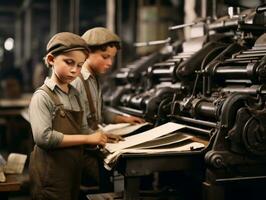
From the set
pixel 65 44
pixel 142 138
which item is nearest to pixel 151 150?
pixel 142 138

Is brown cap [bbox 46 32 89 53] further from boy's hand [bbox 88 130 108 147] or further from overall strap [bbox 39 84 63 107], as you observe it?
boy's hand [bbox 88 130 108 147]

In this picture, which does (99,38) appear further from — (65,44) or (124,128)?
(124,128)

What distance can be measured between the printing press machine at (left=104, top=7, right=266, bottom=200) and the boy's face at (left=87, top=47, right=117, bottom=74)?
1.49 feet

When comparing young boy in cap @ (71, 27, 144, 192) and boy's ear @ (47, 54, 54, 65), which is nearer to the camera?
boy's ear @ (47, 54, 54, 65)

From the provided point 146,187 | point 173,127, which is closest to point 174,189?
point 146,187

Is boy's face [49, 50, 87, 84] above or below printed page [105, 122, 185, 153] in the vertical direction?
above

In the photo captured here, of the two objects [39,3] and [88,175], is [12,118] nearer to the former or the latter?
[88,175]

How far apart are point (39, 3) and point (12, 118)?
8.68 meters

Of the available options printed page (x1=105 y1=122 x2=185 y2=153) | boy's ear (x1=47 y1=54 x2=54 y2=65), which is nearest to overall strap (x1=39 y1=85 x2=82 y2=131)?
boy's ear (x1=47 y1=54 x2=54 y2=65)

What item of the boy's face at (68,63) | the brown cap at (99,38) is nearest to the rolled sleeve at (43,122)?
the boy's face at (68,63)

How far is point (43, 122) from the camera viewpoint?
2.43 metres

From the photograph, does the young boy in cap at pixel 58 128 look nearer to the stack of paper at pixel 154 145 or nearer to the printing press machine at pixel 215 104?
the stack of paper at pixel 154 145

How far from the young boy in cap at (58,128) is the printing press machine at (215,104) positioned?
35 cm

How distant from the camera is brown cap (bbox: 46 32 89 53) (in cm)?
248
